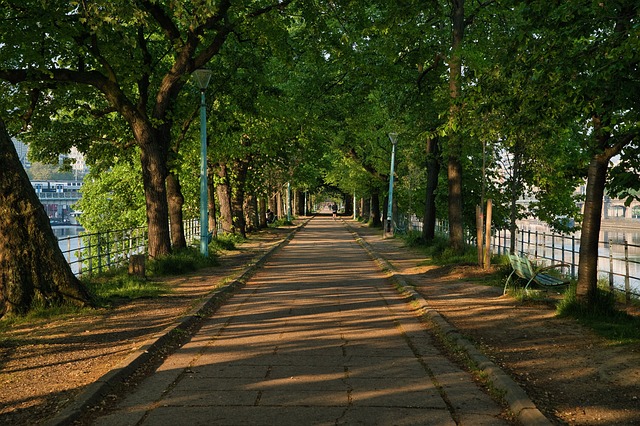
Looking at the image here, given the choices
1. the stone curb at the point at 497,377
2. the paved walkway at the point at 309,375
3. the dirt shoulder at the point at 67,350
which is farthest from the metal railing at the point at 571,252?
the dirt shoulder at the point at 67,350

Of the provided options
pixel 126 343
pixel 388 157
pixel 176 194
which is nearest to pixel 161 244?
pixel 176 194

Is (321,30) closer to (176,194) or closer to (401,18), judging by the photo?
(401,18)

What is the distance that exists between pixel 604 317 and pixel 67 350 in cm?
735

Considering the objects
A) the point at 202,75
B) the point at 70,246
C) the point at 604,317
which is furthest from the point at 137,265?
Answer: the point at 70,246

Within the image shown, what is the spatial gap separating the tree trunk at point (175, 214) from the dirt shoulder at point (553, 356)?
12094 millimetres

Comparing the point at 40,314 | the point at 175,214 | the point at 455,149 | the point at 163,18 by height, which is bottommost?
the point at 40,314

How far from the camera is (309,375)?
7.14 m

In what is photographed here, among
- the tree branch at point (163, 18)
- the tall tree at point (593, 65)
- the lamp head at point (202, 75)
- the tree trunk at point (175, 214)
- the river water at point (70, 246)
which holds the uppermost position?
the tree branch at point (163, 18)

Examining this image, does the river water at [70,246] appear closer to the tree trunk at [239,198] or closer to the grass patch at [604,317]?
the tree trunk at [239,198]

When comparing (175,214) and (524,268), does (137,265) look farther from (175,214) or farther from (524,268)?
(524,268)

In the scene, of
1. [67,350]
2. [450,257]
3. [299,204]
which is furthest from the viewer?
[299,204]

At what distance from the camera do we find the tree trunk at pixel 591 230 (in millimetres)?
10484

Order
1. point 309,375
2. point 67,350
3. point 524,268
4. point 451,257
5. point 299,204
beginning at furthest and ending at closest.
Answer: point 299,204 → point 451,257 → point 524,268 → point 67,350 → point 309,375

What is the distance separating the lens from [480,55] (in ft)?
57.4
